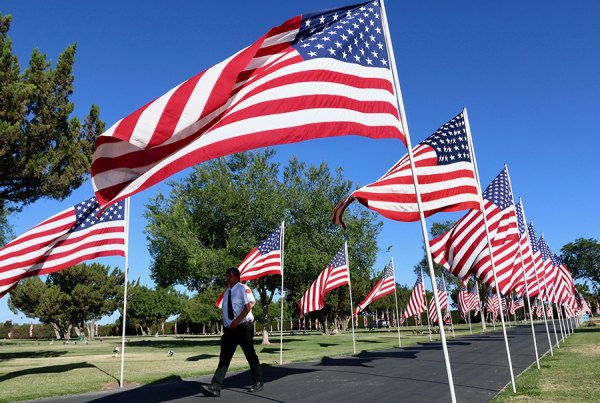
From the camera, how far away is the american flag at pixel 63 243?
35.7 ft

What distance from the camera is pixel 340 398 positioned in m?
8.47

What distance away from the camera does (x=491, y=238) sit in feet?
42.6

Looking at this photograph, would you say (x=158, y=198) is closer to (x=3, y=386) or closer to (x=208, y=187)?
(x=208, y=187)

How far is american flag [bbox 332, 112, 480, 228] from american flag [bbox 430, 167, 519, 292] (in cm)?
372

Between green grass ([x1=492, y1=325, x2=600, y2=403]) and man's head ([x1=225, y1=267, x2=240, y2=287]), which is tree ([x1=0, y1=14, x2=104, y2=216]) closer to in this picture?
man's head ([x1=225, y1=267, x2=240, y2=287])

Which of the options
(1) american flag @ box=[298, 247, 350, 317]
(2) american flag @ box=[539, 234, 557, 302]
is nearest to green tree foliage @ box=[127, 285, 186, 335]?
(1) american flag @ box=[298, 247, 350, 317]

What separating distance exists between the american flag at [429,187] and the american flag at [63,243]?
6160mm

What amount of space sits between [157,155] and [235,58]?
55.7 inches

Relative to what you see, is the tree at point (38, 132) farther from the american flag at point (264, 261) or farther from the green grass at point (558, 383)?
the green grass at point (558, 383)

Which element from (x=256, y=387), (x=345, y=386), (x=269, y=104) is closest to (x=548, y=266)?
(x=345, y=386)

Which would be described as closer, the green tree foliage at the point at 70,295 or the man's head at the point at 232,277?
the man's head at the point at 232,277

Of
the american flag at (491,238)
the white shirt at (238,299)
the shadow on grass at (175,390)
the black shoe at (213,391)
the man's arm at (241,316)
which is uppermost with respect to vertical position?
the american flag at (491,238)

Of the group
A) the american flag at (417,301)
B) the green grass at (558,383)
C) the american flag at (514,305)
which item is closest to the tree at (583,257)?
the american flag at (514,305)

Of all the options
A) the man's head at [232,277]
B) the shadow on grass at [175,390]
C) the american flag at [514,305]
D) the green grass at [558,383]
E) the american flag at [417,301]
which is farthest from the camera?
the american flag at [514,305]
